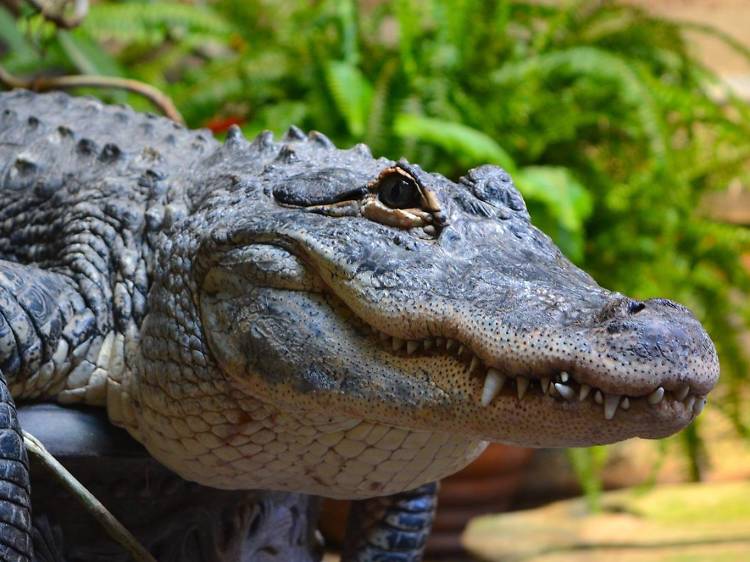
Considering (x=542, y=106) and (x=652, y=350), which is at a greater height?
(x=542, y=106)

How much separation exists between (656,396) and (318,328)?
35 cm

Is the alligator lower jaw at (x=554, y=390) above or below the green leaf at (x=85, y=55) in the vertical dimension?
below

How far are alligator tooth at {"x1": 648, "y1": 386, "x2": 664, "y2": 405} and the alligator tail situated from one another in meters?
0.61

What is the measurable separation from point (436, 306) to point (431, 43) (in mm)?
2212

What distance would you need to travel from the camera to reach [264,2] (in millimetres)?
3609

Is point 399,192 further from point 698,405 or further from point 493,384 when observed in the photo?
point 698,405

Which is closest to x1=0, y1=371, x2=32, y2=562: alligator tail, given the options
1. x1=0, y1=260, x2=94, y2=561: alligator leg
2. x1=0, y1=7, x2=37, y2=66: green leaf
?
x1=0, y1=260, x2=94, y2=561: alligator leg

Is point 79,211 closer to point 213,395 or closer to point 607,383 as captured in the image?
point 213,395

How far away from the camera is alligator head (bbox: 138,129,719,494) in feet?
2.62

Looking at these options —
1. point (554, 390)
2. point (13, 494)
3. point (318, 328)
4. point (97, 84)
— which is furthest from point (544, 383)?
point (97, 84)

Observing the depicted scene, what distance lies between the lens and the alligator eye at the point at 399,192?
3.31 feet

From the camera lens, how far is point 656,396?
78 centimetres

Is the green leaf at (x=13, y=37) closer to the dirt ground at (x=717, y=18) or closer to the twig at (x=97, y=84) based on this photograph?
the twig at (x=97, y=84)

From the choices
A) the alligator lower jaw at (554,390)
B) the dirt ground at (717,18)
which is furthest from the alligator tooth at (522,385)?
the dirt ground at (717,18)
